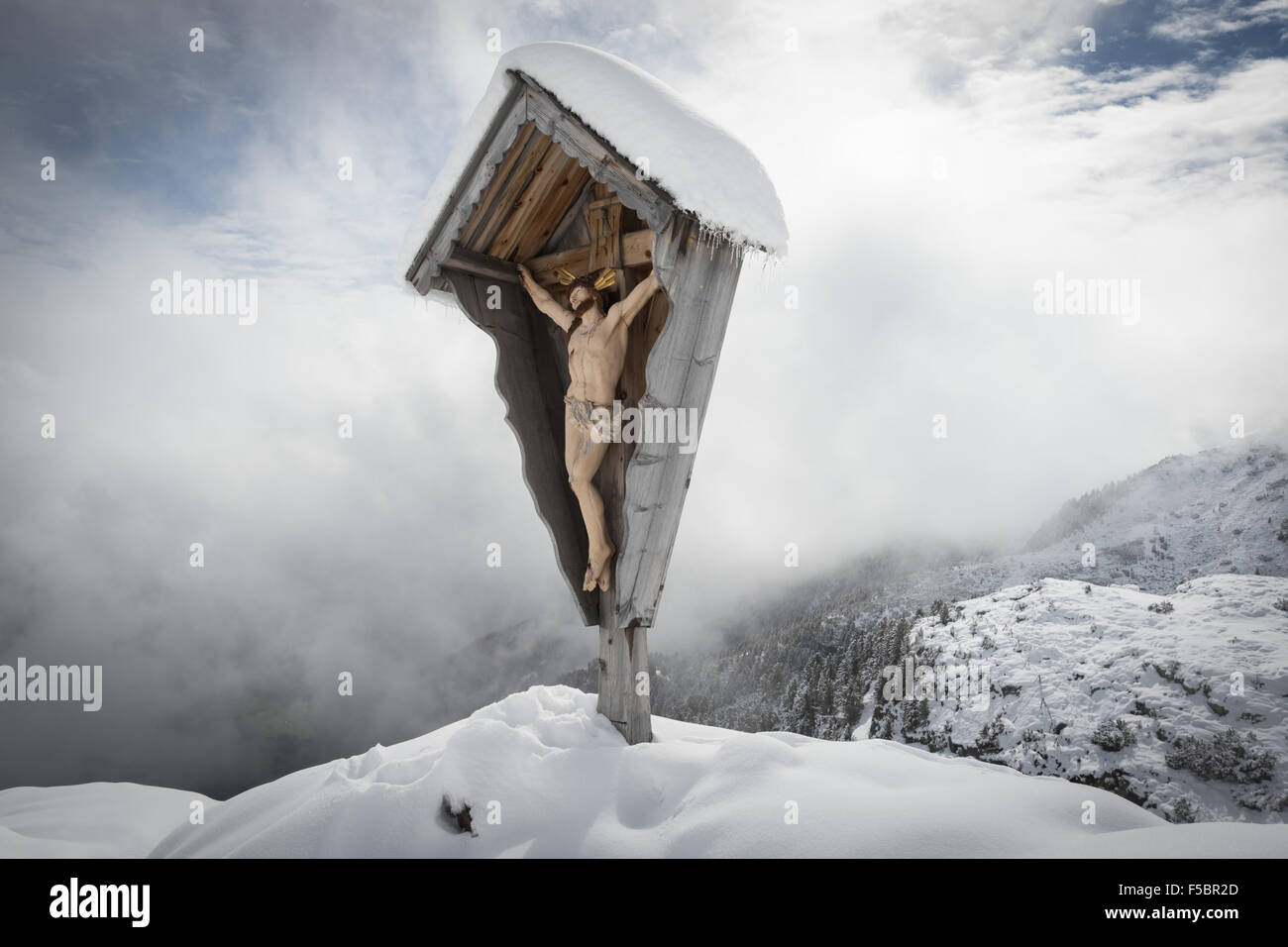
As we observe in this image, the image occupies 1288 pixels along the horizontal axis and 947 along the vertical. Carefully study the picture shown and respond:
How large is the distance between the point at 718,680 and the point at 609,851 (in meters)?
4.59

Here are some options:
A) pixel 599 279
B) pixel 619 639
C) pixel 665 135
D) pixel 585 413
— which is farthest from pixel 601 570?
pixel 665 135

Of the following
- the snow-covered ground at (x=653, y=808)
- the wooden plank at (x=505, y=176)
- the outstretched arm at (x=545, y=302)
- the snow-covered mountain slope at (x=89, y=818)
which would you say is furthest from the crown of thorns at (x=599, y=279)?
the snow-covered mountain slope at (x=89, y=818)

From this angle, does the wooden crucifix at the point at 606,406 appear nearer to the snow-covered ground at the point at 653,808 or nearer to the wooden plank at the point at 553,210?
the wooden plank at the point at 553,210

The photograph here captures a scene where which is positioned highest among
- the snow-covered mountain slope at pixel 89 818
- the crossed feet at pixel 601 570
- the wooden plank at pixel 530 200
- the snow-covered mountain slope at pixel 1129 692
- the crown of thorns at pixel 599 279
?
the wooden plank at pixel 530 200

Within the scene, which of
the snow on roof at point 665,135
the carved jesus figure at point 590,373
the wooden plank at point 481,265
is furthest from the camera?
the wooden plank at point 481,265

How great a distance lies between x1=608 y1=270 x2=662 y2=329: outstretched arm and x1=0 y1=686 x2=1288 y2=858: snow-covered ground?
2093 millimetres

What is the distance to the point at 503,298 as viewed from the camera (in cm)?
390

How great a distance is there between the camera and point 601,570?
3660 millimetres

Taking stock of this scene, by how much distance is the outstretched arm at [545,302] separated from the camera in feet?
11.8

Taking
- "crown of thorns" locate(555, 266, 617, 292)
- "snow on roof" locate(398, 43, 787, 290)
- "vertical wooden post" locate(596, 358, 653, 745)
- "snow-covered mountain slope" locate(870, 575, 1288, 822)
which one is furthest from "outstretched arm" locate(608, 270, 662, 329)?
"snow-covered mountain slope" locate(870, 575, 1288, 822)

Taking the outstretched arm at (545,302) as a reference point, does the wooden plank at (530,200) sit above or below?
above

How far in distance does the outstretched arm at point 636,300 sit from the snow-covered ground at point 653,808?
6.87ft
